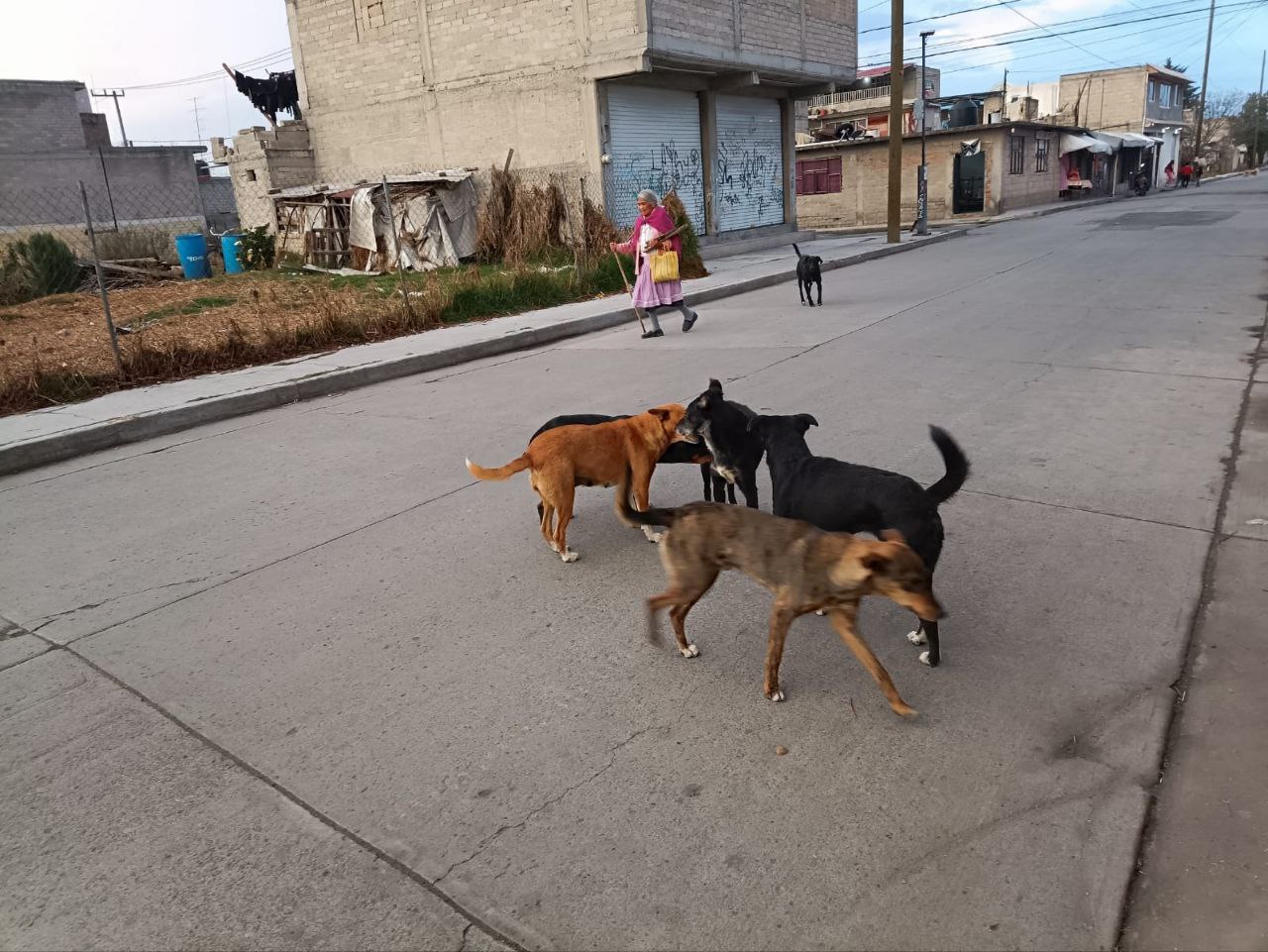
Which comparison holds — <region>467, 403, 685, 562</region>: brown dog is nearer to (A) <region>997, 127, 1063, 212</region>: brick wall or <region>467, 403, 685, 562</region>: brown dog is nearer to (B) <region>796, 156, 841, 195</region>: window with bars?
(B) <region>796, 156, 841, 195</region>: window with bars

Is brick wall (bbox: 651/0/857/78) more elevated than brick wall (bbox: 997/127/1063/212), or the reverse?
brick wall (bbox: 651/0/857/78)

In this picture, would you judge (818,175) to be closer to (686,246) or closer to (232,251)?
(686,246)

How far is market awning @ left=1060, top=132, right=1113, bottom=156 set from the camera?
143ft

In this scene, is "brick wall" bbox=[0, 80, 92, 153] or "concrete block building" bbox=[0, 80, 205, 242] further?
"brick wall" bbox=[0, 80, 92, 153]

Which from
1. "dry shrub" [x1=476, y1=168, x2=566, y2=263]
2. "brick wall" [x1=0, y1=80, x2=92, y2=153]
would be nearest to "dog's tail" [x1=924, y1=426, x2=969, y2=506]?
"dry shrub" [x1=476, y1=168, x2=566, y2=263]

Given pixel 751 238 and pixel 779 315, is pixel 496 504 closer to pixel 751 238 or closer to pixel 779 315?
pixel 779 315

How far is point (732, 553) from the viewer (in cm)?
317

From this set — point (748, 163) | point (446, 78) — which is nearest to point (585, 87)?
point (446, 78)

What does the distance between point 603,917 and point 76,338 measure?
500 inches

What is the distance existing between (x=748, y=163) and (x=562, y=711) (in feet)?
79.4

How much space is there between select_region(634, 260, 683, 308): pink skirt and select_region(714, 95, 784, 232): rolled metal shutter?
12.7 m

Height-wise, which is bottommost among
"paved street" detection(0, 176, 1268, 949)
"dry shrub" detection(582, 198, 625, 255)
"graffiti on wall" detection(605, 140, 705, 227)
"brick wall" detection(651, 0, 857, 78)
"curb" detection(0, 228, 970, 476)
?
"paved street" detection(0, 176, 1268, 949)

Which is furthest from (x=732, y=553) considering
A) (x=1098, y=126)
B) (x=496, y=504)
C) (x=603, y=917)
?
(x=1098, y=126)

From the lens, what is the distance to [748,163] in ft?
82.3
